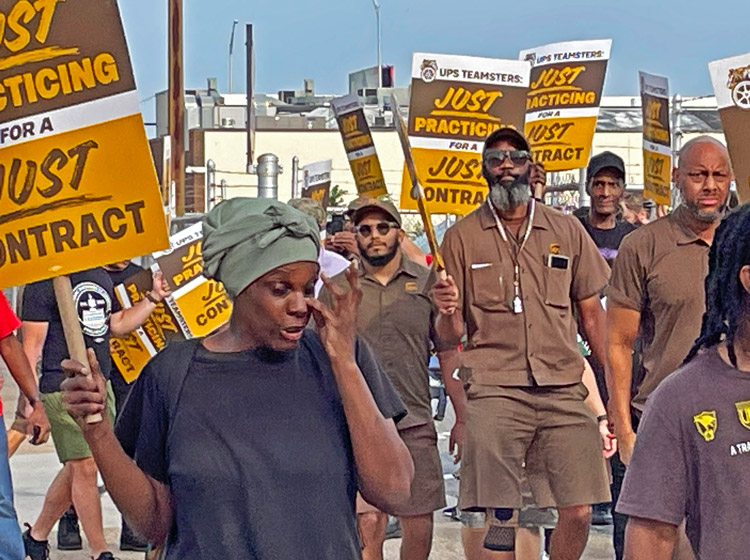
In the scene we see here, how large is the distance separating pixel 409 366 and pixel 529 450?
73cm

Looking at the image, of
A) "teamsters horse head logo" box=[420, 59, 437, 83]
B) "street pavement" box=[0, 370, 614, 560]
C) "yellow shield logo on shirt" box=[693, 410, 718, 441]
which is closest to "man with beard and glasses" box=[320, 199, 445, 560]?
"street pavement" box=[0, 370, 614, 560]

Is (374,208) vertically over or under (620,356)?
over

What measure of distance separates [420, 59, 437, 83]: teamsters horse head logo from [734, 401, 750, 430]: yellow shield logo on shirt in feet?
25.4

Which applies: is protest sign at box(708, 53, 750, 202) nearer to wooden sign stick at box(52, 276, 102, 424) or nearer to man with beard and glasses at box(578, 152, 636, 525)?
man with beard and glasses at box(578, 152, 636, 525)

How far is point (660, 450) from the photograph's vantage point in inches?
144

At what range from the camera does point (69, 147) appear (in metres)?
4.46

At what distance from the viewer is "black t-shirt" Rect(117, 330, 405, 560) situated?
12.4ft

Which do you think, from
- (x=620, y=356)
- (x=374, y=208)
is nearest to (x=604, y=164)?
(x=374, y=208)

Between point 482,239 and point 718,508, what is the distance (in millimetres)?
4462

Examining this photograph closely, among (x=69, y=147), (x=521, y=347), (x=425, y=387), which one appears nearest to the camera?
(x=69, y=147)

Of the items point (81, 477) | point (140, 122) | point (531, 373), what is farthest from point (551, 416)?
point (140, 122)

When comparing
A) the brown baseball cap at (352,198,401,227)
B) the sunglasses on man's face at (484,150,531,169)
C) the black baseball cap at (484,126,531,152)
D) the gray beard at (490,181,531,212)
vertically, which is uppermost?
the black baseball cap at (484,126,531,152)

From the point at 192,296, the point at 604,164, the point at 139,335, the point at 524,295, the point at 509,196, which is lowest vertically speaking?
the point at 139,335

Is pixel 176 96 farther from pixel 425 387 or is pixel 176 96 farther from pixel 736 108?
pixel 736 108
